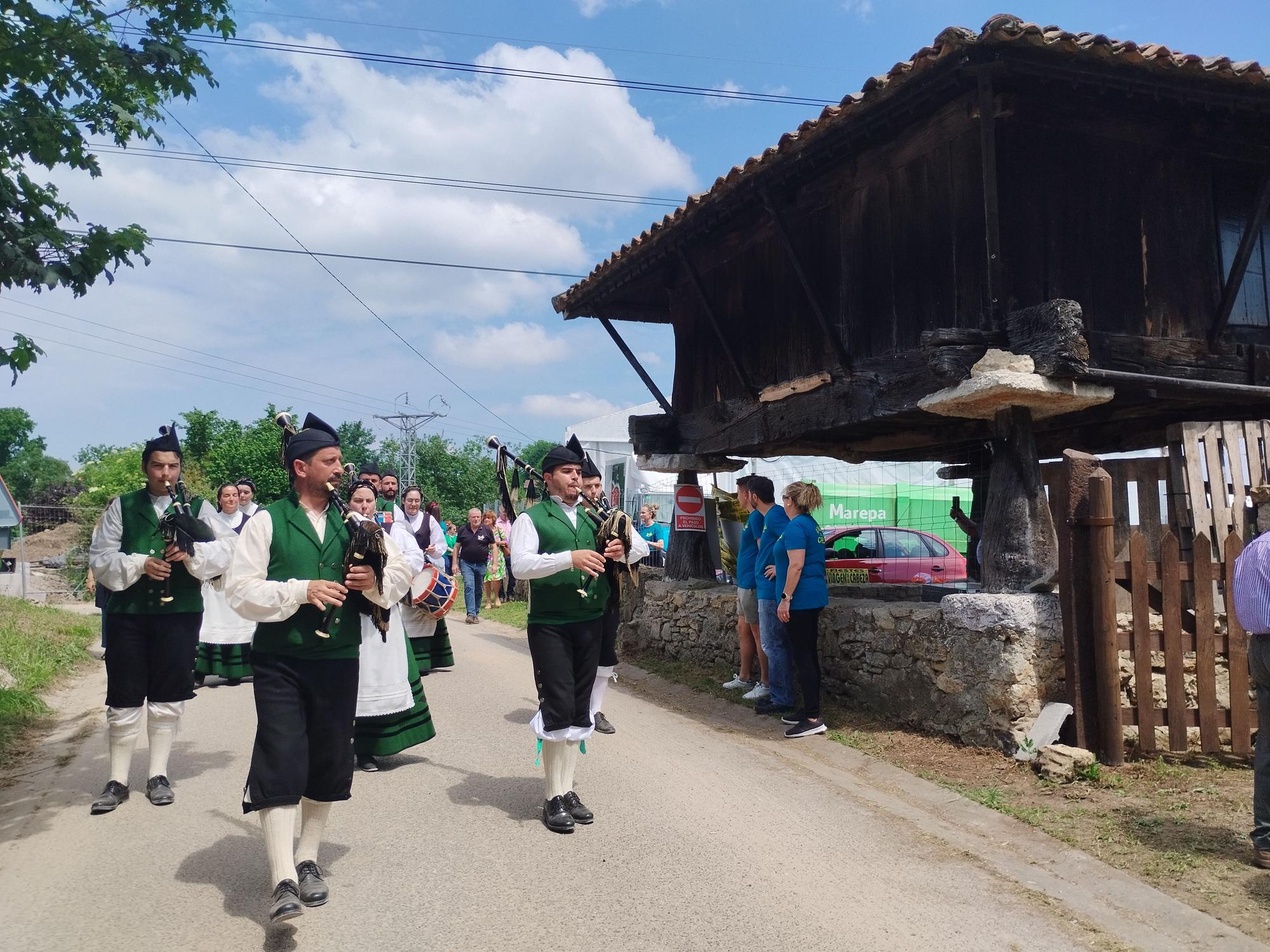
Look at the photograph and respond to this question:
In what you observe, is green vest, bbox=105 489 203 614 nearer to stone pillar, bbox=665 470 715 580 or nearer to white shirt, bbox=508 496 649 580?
white shirt, bbox=508 496 649 580

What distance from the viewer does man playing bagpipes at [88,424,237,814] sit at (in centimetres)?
511

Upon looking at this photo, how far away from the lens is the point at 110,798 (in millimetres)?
5043

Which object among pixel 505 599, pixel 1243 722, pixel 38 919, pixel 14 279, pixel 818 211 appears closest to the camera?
pixel 38 919

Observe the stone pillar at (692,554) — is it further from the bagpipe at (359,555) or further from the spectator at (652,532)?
the bagpipe at (359,555)

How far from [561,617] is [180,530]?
2257mm

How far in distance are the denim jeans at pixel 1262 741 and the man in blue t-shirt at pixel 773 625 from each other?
3.63 meters

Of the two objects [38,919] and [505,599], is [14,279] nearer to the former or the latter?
[38,919]

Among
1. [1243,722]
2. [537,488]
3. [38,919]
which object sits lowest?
[38,919]

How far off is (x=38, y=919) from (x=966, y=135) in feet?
23.9

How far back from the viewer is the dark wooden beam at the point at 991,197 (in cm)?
618

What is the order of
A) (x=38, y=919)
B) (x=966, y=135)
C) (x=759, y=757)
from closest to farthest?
1. (x=38, y=919)
2. (x=759, y=757)
3. (x=966, y=135)

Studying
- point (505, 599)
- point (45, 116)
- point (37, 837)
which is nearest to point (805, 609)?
point (37, 837)

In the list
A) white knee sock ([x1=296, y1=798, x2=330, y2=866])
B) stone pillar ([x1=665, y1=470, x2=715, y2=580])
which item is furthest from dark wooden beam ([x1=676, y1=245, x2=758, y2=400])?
white knee sock ([x1=296, y1=798, x2=330, y2=866])

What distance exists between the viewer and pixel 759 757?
6.38 meters
